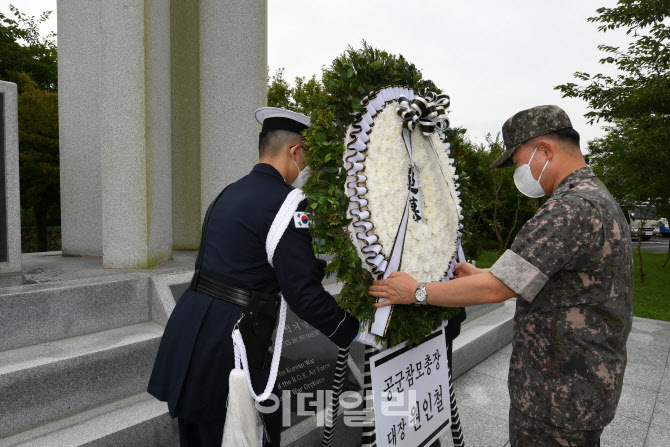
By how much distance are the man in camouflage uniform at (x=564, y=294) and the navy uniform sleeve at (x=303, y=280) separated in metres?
0.23

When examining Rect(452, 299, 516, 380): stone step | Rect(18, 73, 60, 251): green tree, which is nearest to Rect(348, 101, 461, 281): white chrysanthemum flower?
Rect(452, 299, 516, 380): stone step

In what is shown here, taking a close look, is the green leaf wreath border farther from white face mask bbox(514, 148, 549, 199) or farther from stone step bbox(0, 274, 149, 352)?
stone step bbox(0, 274, 149, 352)

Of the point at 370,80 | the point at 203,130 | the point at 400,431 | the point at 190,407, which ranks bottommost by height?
the point at 400,431

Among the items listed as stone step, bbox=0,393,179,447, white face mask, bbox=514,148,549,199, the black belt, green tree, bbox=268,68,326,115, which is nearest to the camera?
the black belt

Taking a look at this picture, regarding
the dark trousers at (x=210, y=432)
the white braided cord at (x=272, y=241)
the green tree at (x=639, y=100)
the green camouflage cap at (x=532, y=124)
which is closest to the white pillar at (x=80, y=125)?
the dark trousers at (x=210, y=432)

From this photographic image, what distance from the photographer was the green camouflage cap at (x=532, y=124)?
201 cm

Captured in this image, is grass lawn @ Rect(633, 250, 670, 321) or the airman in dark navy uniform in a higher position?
the airman in dark navy uniform

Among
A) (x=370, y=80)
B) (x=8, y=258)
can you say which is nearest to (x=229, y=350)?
(x=370, y=80)

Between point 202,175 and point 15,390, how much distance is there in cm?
407

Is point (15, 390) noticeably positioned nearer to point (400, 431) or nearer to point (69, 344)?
point (69, 344)

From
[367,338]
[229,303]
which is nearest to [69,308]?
[229,303]

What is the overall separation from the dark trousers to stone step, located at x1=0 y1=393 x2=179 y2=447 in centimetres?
45

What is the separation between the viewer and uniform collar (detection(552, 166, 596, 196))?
6.53 ft

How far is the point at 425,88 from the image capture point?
2340 mm
